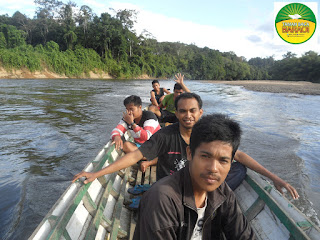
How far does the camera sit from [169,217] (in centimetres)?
112

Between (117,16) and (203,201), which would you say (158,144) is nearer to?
(203,201)

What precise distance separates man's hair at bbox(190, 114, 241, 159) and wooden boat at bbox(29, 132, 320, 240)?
92cm

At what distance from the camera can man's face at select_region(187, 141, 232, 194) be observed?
121 cm

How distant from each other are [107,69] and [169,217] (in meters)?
41.0

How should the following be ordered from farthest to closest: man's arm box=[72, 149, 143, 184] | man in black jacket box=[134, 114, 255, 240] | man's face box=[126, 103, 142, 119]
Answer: man's face box=[126, 103, 142, 119], man's arm box=[72, 149, 143, 184], man in black jacket box=[134, 114, 255, 240]

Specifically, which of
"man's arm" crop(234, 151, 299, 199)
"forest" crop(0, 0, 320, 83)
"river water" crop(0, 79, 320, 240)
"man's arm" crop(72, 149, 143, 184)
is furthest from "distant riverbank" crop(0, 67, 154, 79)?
"man's arm" crop(234, 151, 299, 199)

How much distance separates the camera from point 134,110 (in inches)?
145

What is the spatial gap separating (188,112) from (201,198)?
1175mm

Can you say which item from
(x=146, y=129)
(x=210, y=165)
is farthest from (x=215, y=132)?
(x=146, y=129)

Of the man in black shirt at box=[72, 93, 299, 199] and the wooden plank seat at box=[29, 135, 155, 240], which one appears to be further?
the man in black shirt at box=[72, 93, 299, 199]

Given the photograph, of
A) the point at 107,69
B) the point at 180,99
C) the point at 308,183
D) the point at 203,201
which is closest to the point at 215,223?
the point at 203,201

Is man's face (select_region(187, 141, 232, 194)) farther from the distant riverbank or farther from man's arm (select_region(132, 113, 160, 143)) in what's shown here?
the distant riverbank

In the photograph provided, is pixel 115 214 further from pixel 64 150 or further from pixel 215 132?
pixel 64 150

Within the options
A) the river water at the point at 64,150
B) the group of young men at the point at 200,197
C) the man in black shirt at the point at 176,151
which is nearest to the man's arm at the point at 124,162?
the man in black shirt at the point at 176,151
